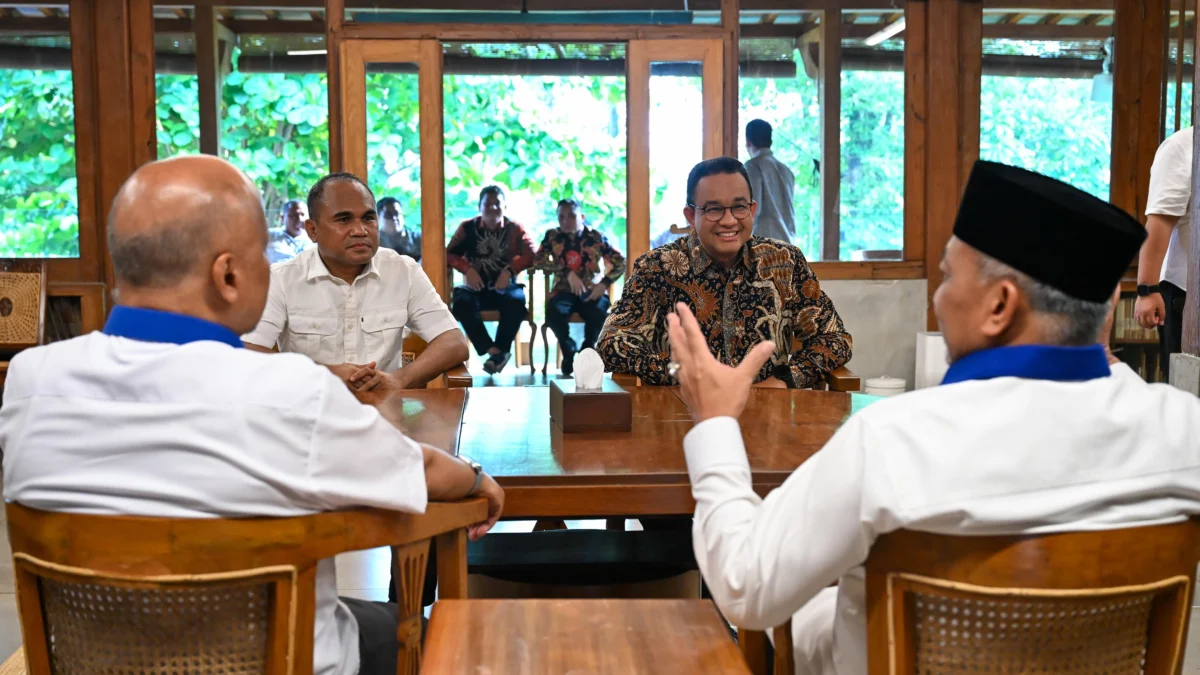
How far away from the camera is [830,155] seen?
6223mm

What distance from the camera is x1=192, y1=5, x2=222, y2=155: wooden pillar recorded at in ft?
20.9

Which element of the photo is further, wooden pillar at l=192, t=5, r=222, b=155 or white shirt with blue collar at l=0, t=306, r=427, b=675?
wooden pillar at l=192, t=5, r=222, b=155

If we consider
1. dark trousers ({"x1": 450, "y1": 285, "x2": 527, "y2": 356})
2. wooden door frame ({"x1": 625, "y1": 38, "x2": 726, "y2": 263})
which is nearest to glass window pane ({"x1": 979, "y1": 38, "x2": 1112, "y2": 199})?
wooden door frame ({"x1": 625, "y1": 38, "x2": 726, "y2": 263})

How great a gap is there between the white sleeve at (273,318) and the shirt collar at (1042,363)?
2.46 meters

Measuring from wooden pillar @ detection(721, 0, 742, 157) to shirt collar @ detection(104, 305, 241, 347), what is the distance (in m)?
4.97

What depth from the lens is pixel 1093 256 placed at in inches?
45.2

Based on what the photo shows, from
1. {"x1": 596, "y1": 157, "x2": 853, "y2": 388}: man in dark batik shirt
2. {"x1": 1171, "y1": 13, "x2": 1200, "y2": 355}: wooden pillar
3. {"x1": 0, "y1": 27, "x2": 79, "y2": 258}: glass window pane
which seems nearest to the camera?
{"x1": 1171, "y1": 13, "x2": 1200, "y2": 355}: wooden pillar

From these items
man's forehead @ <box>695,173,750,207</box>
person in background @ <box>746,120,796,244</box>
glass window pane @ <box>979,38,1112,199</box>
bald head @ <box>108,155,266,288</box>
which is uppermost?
glass window pane @ <box>979,38,1112,199</box>

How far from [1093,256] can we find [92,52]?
5986 mm

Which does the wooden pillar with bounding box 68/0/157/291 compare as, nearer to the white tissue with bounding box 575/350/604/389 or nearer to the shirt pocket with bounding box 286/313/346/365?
the shirt pocket with bounding box 286/313/346/365

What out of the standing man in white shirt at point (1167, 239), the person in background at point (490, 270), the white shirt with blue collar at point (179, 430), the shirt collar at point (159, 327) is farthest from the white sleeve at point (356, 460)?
the person in background at point (490, 270)

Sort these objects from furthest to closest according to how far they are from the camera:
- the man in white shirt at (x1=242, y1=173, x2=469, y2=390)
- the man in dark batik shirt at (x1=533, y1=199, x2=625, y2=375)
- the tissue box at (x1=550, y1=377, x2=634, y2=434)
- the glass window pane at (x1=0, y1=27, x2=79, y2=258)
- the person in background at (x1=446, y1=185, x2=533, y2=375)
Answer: the man in dark batik shirt at (x1=533, y1=199, x2=625, y2=375), the person in background at (x1=446, y1=185, x2=533, y2=375), the glass window pane at (x1=0, y1=27, x2=79, y2=258), the man in white shirt at (x1=242, y1=173, x2=469, y2=390), the tissue box at (x1=550, y1=377, x2=634, y2=434)

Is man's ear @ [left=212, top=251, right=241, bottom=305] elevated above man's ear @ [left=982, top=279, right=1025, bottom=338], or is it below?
above

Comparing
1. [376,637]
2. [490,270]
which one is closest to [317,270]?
[376,637]
